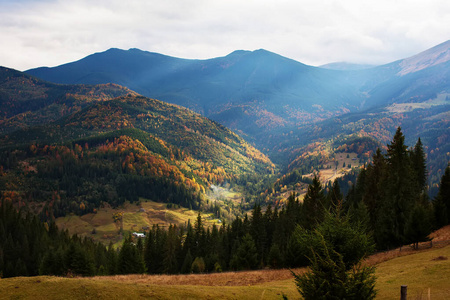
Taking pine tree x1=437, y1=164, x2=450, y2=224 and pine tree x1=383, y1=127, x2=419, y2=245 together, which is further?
pine tree x1=437, y1=164, x2=450, y2=224

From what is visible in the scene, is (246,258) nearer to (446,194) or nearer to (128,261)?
(128,261)

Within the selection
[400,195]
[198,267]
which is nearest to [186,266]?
[198,267]

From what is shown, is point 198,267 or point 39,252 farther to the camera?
point 39,252

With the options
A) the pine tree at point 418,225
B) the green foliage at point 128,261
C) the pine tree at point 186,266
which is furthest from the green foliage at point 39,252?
the pine tree at point 418,225

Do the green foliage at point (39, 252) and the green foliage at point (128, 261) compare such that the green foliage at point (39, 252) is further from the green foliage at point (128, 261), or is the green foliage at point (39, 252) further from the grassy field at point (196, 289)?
the grassy field at point (196, 289)

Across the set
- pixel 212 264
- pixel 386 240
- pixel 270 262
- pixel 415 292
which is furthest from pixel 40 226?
pixel 415 292

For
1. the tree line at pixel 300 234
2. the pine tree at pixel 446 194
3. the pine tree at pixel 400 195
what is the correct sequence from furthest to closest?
the pine tree at pixel 446 194 → the pine tree at pixel 400 195 → the tree line at pixel 300 234

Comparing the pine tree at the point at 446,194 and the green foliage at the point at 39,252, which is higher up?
the pine tree at the point at 446,194

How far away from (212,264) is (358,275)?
82.5 meters

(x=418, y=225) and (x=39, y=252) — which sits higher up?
(x=418, y=225)

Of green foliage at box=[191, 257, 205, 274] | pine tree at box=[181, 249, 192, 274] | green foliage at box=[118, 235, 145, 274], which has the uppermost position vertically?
green foliage at box=[118, 235, 145, 274]

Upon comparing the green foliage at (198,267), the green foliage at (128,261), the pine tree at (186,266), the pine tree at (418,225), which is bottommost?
the pine tree at (186,266)

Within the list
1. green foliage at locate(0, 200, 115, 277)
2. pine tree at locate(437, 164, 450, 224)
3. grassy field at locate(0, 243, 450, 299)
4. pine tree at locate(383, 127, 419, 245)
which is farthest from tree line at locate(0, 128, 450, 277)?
grassy field at locate(0, 243, 450, 299)

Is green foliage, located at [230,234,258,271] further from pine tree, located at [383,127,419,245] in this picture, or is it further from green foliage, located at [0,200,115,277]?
green foliage, located at [0,200,115,277]
